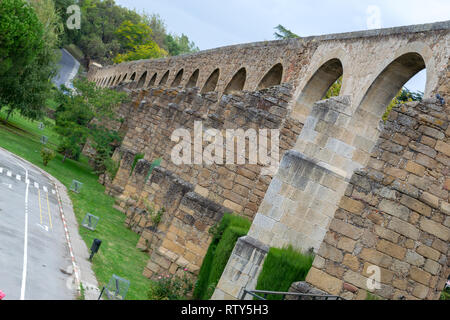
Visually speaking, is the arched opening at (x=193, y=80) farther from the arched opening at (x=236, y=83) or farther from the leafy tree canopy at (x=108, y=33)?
the leafy tree canopy at (x=108, y=33)

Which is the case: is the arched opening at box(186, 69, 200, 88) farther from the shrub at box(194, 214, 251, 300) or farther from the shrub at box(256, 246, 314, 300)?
the shrub at box(256, 246, 314, 300)

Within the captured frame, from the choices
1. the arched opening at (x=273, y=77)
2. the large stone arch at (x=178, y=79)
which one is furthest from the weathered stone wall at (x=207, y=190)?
the large stone arch at (x=178, y=79)

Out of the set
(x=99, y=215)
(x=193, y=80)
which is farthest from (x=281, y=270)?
(x=193, y=80)

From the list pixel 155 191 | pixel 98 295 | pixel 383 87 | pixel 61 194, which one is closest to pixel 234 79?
pixel 155 191

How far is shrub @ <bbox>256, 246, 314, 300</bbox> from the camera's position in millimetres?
9156

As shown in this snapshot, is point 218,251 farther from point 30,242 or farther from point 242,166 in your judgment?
point 30,242

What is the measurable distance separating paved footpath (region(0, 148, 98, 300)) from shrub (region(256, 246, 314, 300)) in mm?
3363

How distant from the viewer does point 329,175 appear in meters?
10.9

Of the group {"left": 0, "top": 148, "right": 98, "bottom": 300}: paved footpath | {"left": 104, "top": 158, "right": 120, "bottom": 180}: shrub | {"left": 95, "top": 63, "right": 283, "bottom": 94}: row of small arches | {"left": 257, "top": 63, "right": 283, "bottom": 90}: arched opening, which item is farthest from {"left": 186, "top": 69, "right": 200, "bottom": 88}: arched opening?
{"left": 0, "top": 148, "right": 98, "bottom": 300}: paved footpath

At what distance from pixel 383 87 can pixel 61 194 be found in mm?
12044

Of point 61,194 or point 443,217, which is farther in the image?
point 61,194

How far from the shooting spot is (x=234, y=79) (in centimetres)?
2186

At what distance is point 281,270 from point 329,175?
2.44 metres

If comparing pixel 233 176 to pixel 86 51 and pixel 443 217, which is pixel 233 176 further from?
pixel 86 51
